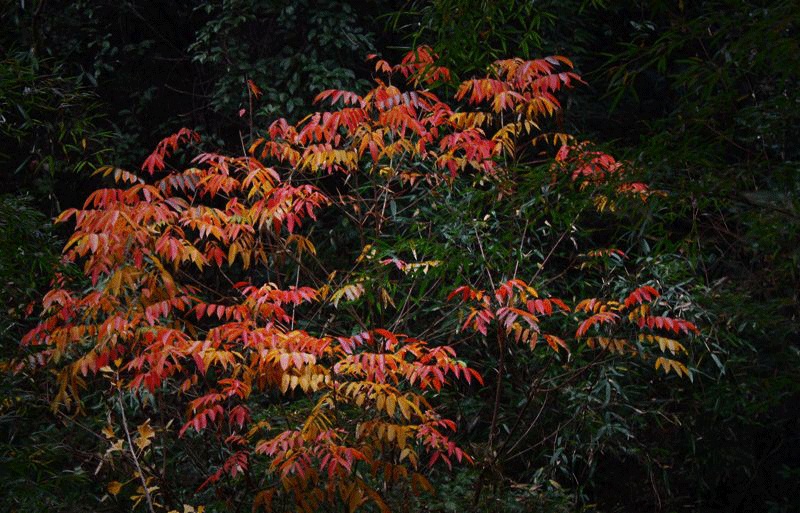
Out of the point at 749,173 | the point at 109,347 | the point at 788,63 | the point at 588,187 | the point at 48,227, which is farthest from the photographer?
the point at 48,227

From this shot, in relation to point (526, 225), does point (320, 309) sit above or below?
below

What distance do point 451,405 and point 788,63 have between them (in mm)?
2370

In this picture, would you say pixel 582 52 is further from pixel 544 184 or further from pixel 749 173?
pixel 749 173

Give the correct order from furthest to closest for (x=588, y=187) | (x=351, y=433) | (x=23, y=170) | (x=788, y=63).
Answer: (x=23, y=170) < (x=351, y=433) < (x=588, y=187) < (x=788, y=63)

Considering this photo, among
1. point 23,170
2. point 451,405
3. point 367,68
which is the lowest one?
point 451,405

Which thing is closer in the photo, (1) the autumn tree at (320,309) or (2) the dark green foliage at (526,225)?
(2) the dark green foliage at (526,225)

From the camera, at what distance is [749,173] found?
5.63ft

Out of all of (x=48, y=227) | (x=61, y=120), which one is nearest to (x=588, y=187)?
(x=48, y=227)

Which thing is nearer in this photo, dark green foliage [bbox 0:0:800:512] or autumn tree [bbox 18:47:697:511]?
dark green foliage [bbox 0:0:800:512]

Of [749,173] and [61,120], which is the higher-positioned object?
[749,173]

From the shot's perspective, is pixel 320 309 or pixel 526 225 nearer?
pixel 526 225

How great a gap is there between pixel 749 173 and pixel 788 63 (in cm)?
24

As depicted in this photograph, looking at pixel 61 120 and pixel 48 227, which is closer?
pixel 48 227

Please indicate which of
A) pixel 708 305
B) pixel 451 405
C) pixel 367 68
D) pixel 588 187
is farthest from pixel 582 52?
pixel 588 187
